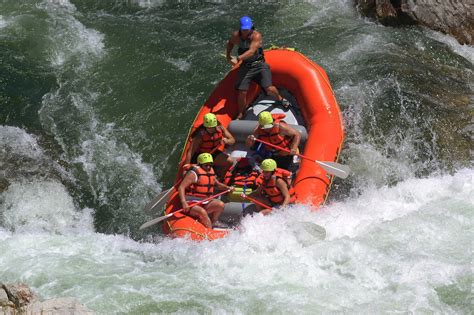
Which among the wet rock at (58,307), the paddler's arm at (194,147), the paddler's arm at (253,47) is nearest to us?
the wet rock at (58,307)

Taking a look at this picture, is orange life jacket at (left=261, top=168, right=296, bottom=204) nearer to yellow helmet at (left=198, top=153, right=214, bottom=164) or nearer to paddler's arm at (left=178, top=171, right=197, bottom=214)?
yellow helmet at (left=198, top=153, right=214, bottom=164)

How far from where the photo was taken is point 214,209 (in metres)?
7.67

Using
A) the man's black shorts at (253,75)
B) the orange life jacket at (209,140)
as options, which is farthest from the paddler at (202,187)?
the man's black shorts at (253,75)

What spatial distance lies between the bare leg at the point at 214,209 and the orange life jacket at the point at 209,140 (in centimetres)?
85

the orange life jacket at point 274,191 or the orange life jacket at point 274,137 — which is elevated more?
the orange life jacket at point 274,137

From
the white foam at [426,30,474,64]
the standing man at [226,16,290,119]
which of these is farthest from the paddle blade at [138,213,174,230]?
the white foam at [426,30,474,64]

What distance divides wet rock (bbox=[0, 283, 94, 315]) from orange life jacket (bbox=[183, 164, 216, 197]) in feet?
7.14

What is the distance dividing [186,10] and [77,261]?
665 centimetres

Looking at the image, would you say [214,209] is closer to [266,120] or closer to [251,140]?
[251,140]

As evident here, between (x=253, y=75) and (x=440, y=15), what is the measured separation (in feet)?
Answer: 13.8

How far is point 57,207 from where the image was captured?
28.5 ft

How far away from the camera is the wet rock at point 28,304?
5.72 metres

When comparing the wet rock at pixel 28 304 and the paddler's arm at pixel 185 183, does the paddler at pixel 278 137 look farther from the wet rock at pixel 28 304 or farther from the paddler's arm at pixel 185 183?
the wet rock at pixel 28 304

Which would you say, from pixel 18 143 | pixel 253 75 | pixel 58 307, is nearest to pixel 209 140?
pixel 253 75
